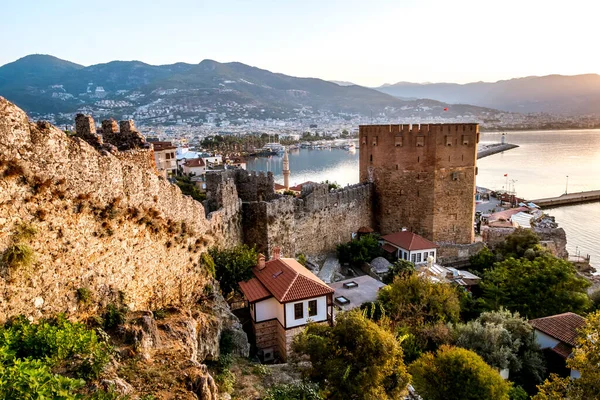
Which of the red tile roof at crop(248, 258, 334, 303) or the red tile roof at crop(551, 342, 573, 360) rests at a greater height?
the red tile roof at crop(248, 258, 334, 303)

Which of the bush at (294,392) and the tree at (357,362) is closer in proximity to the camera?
the tree at (357,362)

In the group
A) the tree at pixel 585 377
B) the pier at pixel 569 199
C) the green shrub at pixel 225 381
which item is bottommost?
the pier at pixel 569 199

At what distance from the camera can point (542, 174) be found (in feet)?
226

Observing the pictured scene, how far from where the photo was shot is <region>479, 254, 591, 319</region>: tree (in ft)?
53.3

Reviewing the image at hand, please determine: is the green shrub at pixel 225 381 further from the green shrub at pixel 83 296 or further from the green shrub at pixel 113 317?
the green shrub at pixel 83 296

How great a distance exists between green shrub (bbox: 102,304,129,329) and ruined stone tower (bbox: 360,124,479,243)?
16.4 m

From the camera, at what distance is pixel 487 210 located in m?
40.5

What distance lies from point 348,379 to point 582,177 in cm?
6954

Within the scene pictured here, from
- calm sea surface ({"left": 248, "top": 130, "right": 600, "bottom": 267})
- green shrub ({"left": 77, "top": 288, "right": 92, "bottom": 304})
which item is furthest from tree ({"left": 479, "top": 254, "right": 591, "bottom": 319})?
calm sea surface ({"left": 248, "top": 130, "right": 600, "bottom": 267})

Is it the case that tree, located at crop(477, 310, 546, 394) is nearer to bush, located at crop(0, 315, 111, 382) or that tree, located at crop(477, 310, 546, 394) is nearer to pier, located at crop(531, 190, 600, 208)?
bush, located at crop(0, 315, 111, 382)

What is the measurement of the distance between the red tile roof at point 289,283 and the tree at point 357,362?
10.4 feet

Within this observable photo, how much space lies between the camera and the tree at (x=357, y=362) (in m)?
7.56

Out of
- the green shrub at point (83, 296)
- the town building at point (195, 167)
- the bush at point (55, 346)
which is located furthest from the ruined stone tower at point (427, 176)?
the town building at point (195, 167)

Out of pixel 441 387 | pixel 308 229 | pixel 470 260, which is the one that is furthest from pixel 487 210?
pixel 441 387
